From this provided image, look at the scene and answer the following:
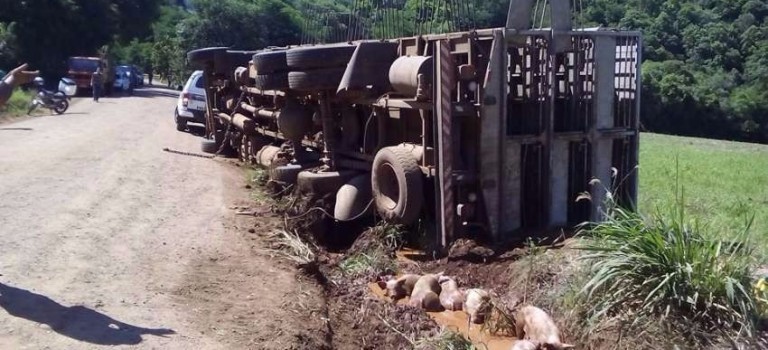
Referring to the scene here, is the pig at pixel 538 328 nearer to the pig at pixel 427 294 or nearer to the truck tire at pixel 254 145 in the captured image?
the pig at pixel 427 294

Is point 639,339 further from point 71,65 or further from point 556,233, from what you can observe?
point 71,65

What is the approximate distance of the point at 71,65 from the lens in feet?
142

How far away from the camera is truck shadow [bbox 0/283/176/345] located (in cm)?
638

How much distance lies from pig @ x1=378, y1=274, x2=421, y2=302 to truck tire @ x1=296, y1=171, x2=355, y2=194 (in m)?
2.88

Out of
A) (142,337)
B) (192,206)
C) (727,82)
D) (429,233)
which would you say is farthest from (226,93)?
(727,82)

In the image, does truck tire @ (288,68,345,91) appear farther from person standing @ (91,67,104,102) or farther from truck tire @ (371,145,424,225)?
person standing @ (91,67,104,102)

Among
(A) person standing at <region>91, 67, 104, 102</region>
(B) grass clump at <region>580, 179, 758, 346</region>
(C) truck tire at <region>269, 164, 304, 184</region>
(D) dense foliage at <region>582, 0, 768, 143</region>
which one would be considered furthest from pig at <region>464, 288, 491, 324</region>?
(A) person standing at <region>91, 67, 104, 102</region>

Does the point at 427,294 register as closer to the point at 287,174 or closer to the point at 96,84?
the point at 287,174

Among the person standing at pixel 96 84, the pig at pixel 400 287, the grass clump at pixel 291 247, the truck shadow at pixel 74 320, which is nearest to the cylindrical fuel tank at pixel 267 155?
the grass clump at pixel 291 247

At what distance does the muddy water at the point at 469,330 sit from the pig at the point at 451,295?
0.25 feet

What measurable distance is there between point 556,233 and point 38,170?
782 centimetres

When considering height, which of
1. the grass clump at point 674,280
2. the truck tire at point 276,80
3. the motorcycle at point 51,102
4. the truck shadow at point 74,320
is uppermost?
the truck tire at point 276,80

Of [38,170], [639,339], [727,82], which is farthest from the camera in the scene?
[727,82]

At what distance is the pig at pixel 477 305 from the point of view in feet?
26.1
